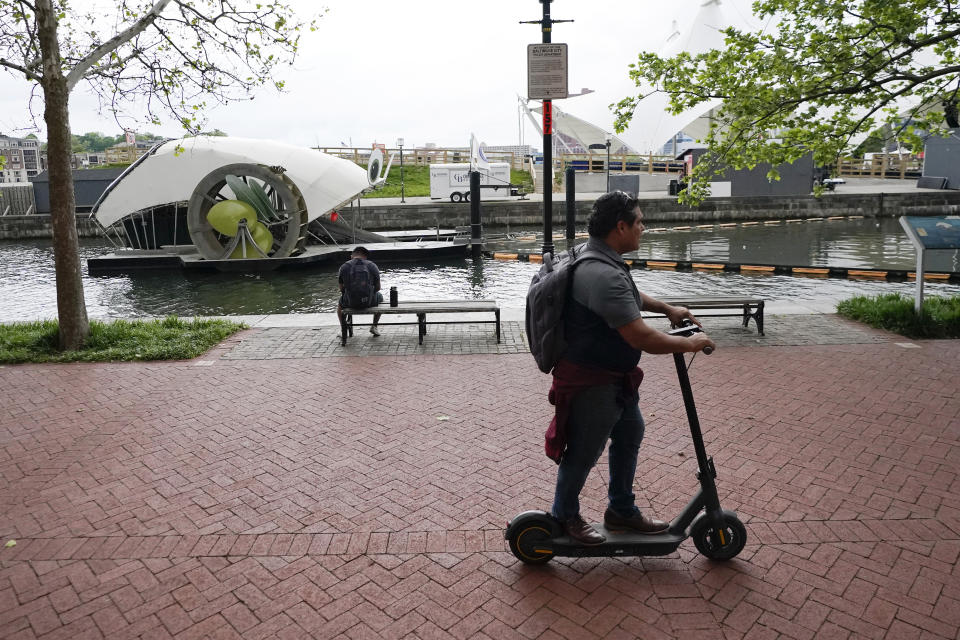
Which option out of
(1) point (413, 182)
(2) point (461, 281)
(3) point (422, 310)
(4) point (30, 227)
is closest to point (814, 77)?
(3) point (422, 310)

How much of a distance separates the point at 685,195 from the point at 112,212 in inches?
655

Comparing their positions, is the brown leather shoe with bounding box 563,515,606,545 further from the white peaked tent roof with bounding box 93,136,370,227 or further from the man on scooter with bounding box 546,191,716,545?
the white peaked tent roof with bounding box 93,136,370,227

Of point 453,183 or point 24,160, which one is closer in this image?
point 453,183

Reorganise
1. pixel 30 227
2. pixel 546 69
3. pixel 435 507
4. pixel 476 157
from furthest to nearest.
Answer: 1. pixel 476 157
2. pixel 30 227
3. pixel 546 69
4. pixel 435 507

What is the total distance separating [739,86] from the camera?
1016 cm

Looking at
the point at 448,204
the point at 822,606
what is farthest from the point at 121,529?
the point at 448,204

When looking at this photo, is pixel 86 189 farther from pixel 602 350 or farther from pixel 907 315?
pixel 602 350

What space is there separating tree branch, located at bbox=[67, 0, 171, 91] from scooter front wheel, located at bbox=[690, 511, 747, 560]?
8652 mm

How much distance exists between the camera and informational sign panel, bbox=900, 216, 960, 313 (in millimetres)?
8812

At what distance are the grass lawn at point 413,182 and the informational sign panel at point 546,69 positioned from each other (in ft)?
99.5

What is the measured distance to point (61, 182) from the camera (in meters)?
8.76

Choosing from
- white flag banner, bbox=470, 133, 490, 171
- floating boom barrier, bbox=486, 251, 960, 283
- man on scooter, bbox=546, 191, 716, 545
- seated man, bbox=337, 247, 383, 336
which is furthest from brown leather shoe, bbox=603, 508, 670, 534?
white flag banner, bbox=470, 133, 490, 171

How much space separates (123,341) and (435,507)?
6.40 m

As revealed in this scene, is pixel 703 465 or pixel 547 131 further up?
pixel 547 131
